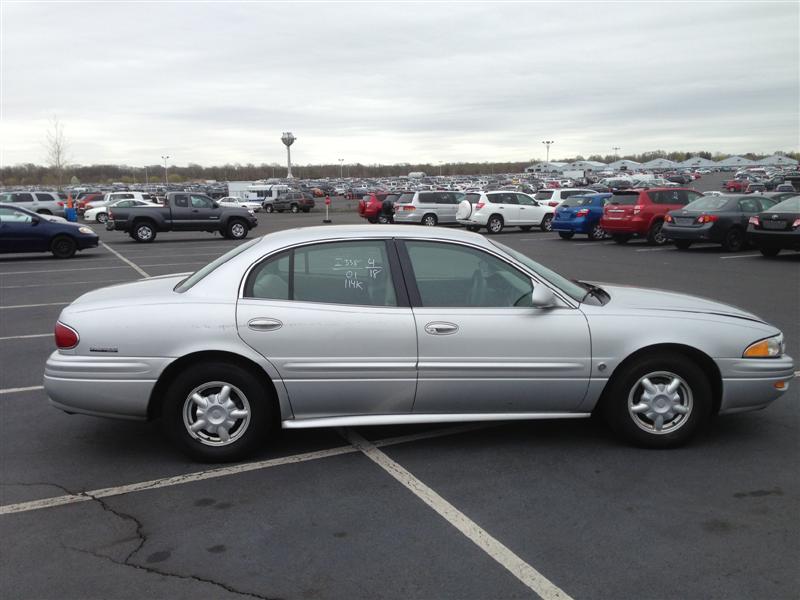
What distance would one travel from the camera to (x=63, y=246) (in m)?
18.7

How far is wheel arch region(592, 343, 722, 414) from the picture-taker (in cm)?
466

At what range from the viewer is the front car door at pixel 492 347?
4520mm

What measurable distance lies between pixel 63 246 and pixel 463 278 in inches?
664

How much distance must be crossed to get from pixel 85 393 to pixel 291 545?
1845mm

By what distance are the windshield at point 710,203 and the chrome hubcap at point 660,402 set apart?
15859mm

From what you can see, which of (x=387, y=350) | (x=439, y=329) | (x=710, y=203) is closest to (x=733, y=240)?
(x=710, y=203)

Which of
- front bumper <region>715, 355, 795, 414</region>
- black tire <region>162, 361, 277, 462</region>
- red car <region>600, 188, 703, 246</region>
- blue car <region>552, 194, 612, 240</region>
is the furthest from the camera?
blue car <region>552, 194, 612, 240</region>

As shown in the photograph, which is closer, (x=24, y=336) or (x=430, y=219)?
(x=24, y=336)

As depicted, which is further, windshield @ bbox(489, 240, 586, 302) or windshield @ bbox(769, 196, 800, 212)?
windshield @ bbox(769, 196, 800, 212)

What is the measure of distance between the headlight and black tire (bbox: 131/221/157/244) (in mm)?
23215

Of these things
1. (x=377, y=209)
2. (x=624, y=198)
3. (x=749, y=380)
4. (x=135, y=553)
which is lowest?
A: (x=135, y=553)

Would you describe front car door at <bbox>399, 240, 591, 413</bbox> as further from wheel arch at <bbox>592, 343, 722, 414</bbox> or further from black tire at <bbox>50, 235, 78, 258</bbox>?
black tire at <bbox>50, 235, 78, 258</bbox>

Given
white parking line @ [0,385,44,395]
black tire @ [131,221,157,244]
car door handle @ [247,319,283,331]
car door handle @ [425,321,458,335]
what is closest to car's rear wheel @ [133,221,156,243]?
black tire @ [131,221,157,244]

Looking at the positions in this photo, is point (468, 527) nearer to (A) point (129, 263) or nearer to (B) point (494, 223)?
(A) point (129, 263)
